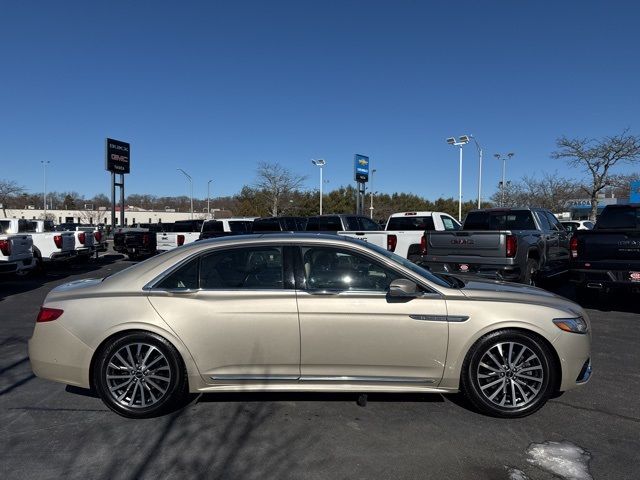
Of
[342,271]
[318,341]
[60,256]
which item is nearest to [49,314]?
[318,341]

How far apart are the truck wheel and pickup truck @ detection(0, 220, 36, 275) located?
12.2 meters

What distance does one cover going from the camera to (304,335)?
3.85 meters

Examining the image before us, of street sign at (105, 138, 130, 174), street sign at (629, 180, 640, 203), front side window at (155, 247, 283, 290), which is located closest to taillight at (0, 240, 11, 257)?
front side window at (155, 247, 283, 290)

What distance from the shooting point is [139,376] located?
12.9 ft

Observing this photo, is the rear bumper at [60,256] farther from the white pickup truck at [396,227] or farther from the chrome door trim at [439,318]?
the chrome door trim at [439,318]

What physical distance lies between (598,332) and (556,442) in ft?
13.3

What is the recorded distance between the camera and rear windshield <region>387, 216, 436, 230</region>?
1342 cm

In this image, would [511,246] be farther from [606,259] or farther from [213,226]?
[213,226]

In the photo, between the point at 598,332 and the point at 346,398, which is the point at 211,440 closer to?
A: the point at 346,398

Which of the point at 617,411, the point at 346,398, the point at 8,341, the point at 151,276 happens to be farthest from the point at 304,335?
the point at 8,341

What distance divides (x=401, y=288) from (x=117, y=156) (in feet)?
128

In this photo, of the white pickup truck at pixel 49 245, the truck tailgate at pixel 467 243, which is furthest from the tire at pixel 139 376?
the white pickup truck at pixel 49 245

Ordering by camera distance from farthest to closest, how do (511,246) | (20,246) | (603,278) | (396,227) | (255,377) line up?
1. (396,227)
2. (20,246)
3. (511,246)
4. (603,278)
5. (255,377)

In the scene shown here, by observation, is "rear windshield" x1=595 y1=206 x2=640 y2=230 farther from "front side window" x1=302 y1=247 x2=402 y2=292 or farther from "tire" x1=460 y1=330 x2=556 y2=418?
"front side window" x1=302 y1=247 x2=402 y2=292
